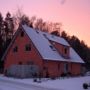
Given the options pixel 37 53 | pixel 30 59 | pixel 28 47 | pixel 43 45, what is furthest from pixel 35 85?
pixel 43 45

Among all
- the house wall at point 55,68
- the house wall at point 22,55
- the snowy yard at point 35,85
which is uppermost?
the house wall at point 22,55

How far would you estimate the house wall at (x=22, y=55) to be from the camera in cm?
4796

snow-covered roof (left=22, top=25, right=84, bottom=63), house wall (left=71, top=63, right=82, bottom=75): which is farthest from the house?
house wall (left=71, top=63, right=82, bottom=75)

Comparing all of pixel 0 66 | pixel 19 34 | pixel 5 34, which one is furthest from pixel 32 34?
pixel 5 34

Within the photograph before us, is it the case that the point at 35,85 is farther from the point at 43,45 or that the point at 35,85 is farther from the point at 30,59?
the point at 43,45

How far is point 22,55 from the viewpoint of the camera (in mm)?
50469

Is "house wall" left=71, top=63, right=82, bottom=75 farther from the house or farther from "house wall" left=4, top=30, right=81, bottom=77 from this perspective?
"house wall" left=4, top=30, right=81, bottom=77

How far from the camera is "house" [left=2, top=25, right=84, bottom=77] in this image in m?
47.8

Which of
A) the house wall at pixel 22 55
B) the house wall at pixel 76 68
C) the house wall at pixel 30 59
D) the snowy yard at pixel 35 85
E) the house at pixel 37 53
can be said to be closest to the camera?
the snowy yard at pixel 35 85

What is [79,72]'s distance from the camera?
63.8m

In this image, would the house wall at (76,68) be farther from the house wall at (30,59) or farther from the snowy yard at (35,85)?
the snowy yard at (35,85)

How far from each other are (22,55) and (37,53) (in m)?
3.95

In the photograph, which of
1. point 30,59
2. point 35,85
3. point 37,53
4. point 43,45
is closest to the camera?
point 35,85

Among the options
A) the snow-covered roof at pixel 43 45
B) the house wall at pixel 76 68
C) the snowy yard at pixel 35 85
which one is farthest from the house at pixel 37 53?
the snowy yard at pixel 35 85
